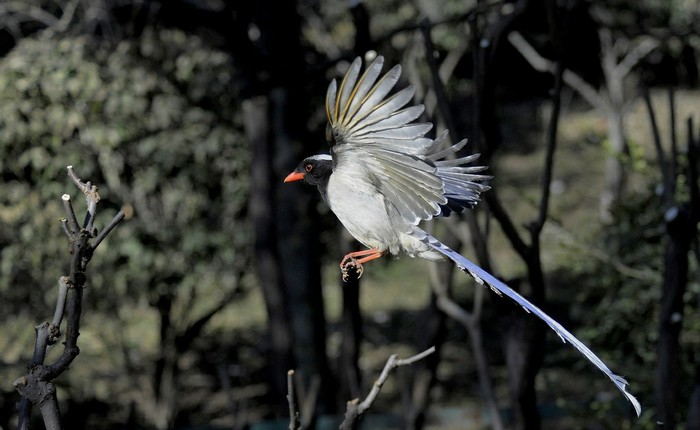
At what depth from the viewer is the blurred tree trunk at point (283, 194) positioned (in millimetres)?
5234

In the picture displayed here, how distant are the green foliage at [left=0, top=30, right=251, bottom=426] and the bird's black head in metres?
3.58

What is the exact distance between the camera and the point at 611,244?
4.80 meters

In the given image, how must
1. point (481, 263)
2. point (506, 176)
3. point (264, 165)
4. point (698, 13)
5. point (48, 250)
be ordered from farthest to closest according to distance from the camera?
point (506, 176), point (698, 13), point (264, 165), point (48, 250), point (481, 263)

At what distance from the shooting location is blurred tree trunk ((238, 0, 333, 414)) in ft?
17.2

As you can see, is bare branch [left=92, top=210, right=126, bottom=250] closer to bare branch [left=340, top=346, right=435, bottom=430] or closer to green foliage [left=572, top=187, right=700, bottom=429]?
bare branch [left=340, top=346, right=435, bottom=430]

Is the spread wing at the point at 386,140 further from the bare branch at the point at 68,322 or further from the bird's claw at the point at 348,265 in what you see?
the bare branch at the point at 68,322

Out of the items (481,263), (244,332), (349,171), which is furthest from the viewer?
(244,332)

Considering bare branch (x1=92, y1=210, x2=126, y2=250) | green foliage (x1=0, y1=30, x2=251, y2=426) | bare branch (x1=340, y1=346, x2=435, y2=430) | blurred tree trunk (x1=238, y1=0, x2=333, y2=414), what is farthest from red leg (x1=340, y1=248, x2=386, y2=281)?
green foliage (x1=0, y1=30, x2=251, y2=426)

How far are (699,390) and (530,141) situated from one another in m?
Answer: 14.9

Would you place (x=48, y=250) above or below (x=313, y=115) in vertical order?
below

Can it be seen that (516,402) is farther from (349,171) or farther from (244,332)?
(244,332)

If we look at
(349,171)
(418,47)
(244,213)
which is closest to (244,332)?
(244,213)

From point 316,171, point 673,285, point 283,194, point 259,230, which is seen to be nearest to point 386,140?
point 316,171

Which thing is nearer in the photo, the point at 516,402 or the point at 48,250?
the point at 516,402
